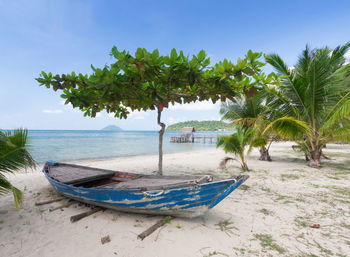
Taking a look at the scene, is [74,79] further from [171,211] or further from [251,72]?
[251,72]

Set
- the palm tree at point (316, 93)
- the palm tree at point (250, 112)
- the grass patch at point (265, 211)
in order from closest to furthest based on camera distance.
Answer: the grass patch at point (265, 211), the palm tree at point (316, 93), the palm tree at point (250, 112)

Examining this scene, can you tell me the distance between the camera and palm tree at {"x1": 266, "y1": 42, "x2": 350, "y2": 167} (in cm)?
689

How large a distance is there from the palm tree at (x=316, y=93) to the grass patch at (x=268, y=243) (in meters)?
5.78

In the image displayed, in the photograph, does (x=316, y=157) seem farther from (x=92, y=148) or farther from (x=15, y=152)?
(x=92, y=148)

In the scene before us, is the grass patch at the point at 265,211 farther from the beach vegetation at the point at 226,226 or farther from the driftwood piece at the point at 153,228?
the driftwood piece at the point at 153,228

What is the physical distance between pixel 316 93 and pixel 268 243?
7309mm

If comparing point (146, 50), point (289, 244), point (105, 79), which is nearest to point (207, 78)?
point (146, 50)

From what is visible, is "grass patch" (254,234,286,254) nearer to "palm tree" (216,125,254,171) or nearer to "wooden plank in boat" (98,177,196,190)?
"wooden plank in boat" (98,177,196,190)

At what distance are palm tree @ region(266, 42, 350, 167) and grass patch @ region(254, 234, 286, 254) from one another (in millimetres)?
5781

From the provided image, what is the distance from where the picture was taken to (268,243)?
97.2 inches

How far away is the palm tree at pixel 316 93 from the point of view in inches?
271

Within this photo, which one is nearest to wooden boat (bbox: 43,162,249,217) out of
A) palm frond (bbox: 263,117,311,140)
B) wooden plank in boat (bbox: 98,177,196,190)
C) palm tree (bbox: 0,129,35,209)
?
wooden plank in boat (bbox: 98,177,196,190)

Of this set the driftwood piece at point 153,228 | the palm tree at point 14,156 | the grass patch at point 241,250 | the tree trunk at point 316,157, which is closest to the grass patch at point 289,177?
the tree trunk at point 316,157

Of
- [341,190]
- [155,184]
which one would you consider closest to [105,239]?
[155,184]
